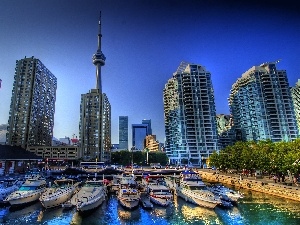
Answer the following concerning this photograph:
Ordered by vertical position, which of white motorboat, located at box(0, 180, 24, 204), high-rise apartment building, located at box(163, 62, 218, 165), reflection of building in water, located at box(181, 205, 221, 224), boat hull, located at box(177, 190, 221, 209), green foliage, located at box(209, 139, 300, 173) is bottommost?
reflection of building in water, located at box(181, 205, 221, 224)

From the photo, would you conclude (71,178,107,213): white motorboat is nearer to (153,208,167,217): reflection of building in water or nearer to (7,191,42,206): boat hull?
(7,191,42,206): boat hull

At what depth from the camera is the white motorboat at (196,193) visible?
42469mm

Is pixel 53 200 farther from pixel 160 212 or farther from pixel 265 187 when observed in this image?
pixel 265 187

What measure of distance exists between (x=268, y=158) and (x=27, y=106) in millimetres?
159419

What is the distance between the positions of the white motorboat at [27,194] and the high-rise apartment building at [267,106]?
166 metres

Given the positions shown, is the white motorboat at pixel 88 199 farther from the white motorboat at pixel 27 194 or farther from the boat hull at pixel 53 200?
the white motorboat at pixel 27 194

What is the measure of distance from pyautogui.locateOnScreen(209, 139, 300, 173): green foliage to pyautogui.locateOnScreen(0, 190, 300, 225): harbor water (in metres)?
13.9

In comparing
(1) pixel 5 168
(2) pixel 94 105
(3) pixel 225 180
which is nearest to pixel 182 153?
(2) pixel 94 105

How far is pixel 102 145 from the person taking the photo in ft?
621

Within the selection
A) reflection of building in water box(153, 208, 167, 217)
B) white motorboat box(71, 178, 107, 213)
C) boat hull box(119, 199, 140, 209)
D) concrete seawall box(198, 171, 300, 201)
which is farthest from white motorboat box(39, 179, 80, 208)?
concrete seawall box(198, 171, 300, 201)

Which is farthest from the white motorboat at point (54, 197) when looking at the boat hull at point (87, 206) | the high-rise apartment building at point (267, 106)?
the high-rise apartment building at point (267, 106)

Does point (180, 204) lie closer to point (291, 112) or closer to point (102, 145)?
point (102, 145)

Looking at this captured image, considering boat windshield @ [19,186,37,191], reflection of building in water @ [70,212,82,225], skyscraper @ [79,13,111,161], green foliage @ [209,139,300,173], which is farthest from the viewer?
skyscraper @ [79,13,111,161]

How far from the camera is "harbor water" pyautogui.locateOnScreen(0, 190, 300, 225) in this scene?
36.4 meters
